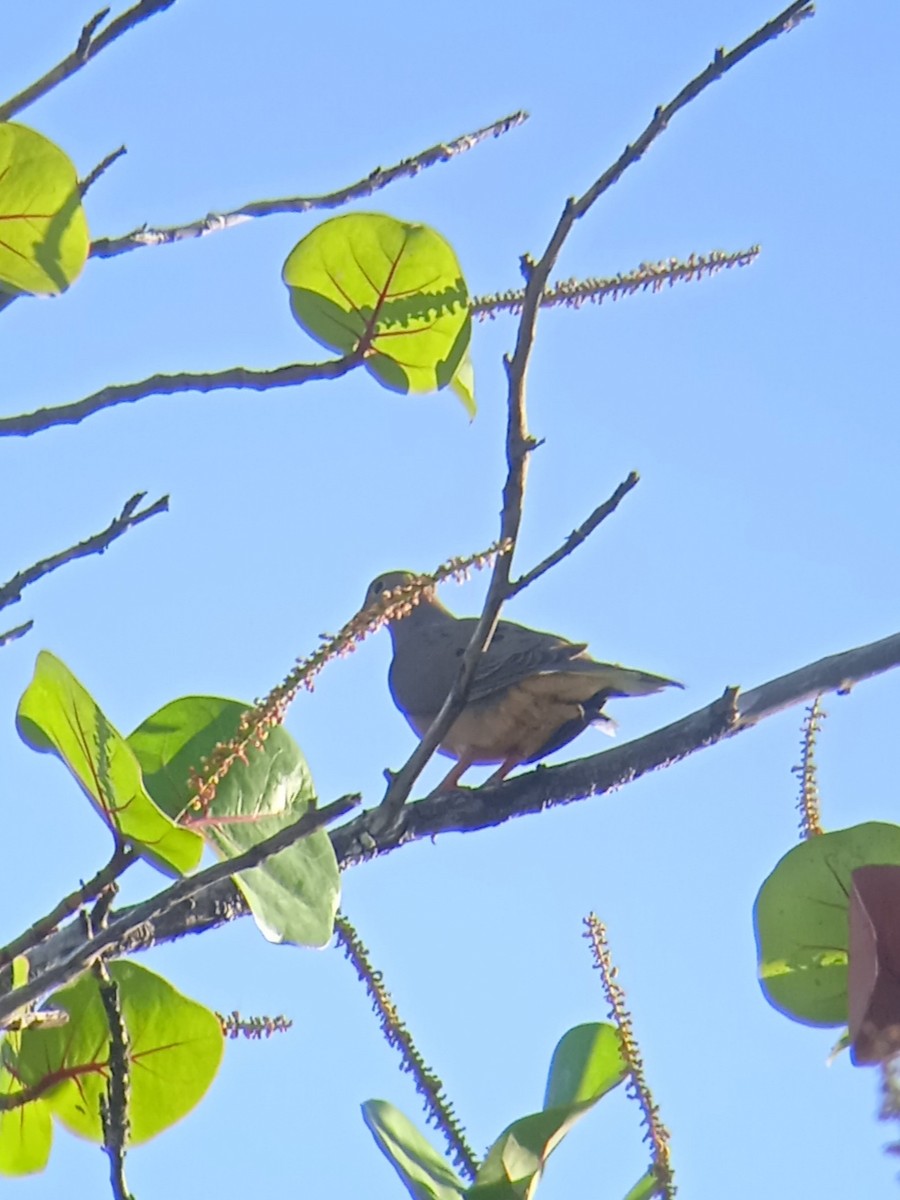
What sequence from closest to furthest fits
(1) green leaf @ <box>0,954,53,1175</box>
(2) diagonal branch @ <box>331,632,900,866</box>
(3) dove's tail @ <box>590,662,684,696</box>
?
(1) green leaf @ <box>0,954,53,1175</box> < (2) diagonal branch @ <box>331,632,900,866</box> < (3) dove's tail @ <box>590,662,684,696</box>

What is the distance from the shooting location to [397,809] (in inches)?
60.4

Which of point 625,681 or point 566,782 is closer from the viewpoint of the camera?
point 566,782

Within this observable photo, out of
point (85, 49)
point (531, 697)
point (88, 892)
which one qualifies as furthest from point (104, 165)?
point (531, 697)

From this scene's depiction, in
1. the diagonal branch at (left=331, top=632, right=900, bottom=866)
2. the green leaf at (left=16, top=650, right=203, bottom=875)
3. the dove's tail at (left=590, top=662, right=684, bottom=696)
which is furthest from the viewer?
the dove's tail at (left=590, top=662, right=684, bottom=696)

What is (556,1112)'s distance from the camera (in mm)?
1292

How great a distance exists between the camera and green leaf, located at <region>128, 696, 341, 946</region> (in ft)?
4.05

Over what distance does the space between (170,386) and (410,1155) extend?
0.81m

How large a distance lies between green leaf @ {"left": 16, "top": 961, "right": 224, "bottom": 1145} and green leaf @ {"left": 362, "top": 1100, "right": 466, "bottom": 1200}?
0.16 meters

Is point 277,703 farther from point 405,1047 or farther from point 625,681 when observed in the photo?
point 625,681

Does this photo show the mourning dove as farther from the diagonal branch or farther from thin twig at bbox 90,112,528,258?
thin twig at bbox 90,112,528,258

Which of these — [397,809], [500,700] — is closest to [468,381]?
[397,809]

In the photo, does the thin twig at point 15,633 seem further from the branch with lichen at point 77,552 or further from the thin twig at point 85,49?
the thin twig at point 85,49

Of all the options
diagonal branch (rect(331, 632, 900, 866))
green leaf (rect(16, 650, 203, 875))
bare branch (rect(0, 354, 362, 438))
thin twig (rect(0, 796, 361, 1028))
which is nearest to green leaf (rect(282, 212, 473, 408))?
bare branch (rect(0, 354, 362, 438))

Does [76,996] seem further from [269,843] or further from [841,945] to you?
[841,945]
